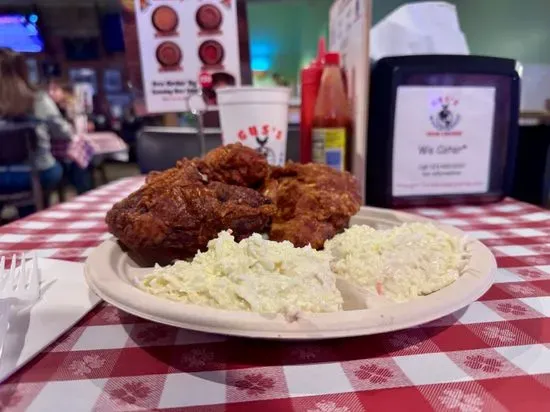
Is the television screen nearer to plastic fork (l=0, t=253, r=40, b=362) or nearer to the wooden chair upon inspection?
the wooden chair

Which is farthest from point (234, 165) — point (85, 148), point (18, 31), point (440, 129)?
point (18, 31)

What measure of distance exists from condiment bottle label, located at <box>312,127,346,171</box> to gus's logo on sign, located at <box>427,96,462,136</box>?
308 mm

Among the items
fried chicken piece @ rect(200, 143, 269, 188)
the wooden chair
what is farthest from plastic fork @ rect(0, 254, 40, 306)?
the wooden chair

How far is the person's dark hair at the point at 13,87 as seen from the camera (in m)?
4.06

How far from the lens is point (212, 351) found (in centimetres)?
61

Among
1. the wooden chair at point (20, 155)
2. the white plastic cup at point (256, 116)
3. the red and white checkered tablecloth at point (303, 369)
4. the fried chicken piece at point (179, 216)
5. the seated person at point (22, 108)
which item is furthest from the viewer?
the seated person at point (22, 108)

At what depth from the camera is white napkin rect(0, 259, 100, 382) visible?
0.57 m

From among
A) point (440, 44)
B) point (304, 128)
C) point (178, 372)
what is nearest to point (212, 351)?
point (178, 372)

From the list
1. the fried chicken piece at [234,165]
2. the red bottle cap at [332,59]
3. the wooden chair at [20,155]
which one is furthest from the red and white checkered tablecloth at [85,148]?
the fried chicken piece at [234,165]

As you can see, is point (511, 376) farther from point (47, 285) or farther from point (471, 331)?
point (47, 285)

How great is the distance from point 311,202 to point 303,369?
429 mm

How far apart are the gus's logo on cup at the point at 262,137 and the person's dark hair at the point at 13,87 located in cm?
353

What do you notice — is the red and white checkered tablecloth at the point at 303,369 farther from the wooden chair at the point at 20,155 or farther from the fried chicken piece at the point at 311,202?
the wooden chair at the point at 20,155

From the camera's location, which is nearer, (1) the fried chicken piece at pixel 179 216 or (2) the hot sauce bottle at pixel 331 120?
(1) the fried chicken piece at pixel 179 216
